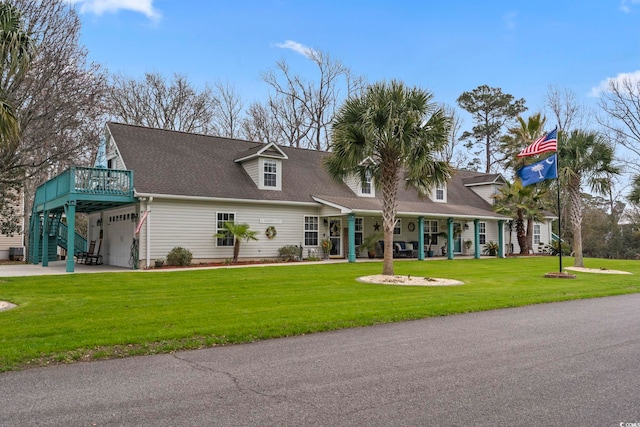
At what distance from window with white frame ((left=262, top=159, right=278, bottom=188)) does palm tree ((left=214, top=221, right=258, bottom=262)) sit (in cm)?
283

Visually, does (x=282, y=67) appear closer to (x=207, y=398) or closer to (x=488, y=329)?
(x=488, y=329)

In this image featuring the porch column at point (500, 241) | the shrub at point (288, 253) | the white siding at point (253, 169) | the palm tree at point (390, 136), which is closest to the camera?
the palm tree at point (390, 136)

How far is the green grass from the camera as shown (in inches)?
269

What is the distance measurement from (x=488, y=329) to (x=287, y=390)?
4438 mm

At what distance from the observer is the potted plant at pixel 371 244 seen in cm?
2565

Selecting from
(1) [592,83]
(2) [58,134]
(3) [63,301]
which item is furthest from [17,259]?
(1) [592,83]

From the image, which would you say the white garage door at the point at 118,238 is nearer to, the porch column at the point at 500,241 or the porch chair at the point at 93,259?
the porch chair at the point at 93,259

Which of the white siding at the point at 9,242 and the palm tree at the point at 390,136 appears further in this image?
the white siding at the point at 9,242

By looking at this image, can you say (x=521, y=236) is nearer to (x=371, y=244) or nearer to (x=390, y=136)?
(x=371, y=244)

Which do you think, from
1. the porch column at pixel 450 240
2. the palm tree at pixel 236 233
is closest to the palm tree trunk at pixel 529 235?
the porch column at pixel 450 240

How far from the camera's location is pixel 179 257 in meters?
19.6

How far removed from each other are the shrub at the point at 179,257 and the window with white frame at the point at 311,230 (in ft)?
20.1

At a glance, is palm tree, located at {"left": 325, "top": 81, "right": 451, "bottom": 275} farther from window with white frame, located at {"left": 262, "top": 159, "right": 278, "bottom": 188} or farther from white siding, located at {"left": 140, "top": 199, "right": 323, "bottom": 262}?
window with white frame, located at {"left": 262, "top": 159, "right": 278, "bottom": 188}

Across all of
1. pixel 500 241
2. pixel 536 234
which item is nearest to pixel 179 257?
pixel 500 241
